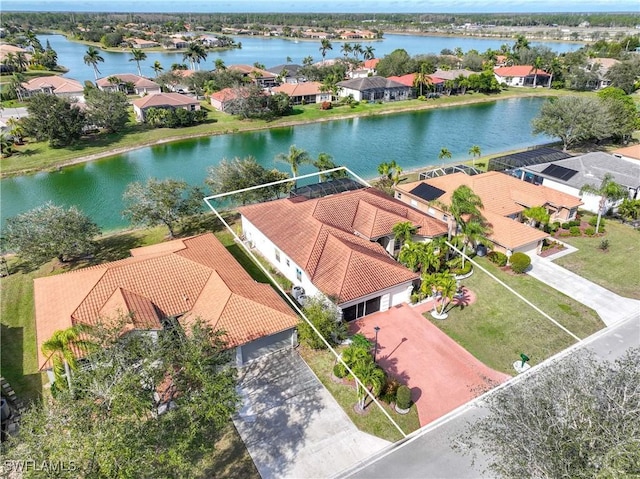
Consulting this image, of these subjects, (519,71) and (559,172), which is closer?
(559,172)

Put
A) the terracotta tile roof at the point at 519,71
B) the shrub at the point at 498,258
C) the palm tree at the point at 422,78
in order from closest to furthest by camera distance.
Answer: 1. the shrub at the point at 498,258
2. the palm tree at the point at 422,78
3. the terracotta tile roof at the point at 519,71

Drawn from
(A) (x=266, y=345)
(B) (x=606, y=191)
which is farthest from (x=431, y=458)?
(B) (x=606, y=191)

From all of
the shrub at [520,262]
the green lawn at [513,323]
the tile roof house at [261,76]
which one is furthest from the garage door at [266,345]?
the tile roof house at [261,76]

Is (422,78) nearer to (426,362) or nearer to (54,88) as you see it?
(54,88)

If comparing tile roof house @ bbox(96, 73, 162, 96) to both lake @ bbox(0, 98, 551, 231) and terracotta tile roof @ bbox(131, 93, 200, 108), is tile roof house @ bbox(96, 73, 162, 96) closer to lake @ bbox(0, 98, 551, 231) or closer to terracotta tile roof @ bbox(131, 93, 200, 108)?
terracotta tile roof @ bbox(131, 93, 200, 108)

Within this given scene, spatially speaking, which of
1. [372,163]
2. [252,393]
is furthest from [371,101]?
[252,393]

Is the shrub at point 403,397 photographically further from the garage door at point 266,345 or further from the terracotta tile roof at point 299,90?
the terracotta tile roof at point 299,90

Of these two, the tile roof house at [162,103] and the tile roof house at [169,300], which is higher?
the tile roof house at [162,103]
